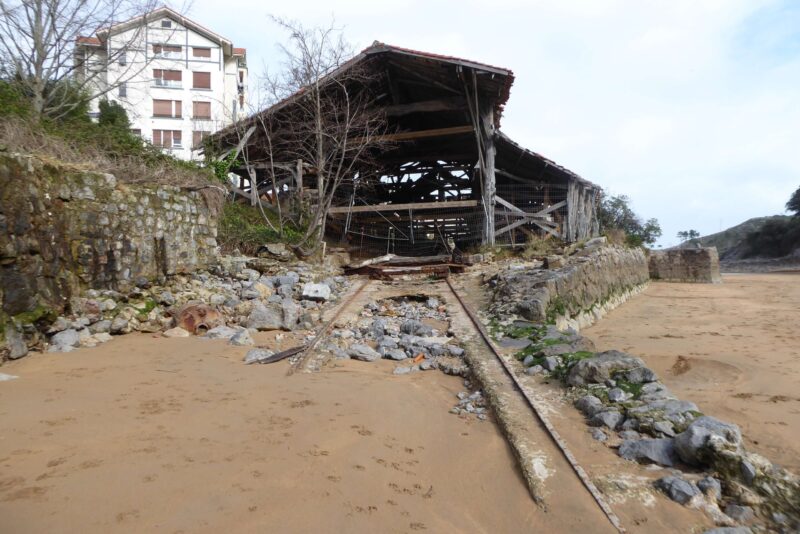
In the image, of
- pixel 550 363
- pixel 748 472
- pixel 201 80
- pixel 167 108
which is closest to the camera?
pixel 748 472

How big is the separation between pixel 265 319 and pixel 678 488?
5310 mm

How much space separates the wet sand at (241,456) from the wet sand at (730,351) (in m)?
2.08

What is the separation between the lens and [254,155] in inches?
619

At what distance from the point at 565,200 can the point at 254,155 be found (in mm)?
10149

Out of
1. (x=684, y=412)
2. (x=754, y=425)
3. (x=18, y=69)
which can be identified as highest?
(x=18, y=69)

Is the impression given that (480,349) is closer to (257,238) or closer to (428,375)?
(428,375)

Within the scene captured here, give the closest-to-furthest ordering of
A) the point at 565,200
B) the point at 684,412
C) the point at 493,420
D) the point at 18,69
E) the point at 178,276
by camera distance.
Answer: the point at 684,412 → the point at 493,420 → the point at 178,276 → the point at 18,69 → the point at 565,200

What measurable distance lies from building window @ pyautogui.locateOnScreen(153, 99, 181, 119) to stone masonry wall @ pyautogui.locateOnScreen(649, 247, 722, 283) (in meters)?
29.4

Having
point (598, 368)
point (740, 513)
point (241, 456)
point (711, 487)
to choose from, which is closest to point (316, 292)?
point (598, 368)

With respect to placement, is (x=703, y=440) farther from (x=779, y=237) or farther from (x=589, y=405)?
(x=779, y=237)

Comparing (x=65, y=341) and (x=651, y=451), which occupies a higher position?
(x=65, y=341)

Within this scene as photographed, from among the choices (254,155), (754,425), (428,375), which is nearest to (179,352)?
(428,375)

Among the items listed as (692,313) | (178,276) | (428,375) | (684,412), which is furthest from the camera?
(692,313)

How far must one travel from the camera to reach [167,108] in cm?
3125
